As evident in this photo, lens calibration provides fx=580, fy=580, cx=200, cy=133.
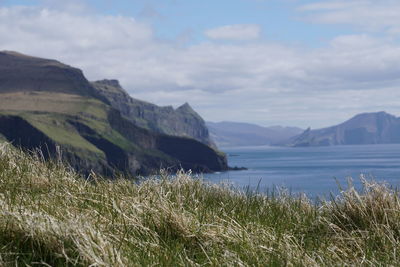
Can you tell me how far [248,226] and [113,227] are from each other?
184 centimetres

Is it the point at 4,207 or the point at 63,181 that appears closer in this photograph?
the point at 4,207

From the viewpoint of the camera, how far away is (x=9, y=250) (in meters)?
6.17

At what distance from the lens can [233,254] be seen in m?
6.36

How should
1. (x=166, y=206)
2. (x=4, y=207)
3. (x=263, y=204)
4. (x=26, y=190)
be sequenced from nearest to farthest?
(x=4, y=207)
(x=166, y=206)
(x=26, y=190)
(x=263, y=204)

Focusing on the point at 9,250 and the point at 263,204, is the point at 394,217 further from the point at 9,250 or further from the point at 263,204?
the point at 9,250

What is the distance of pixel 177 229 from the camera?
7.30m

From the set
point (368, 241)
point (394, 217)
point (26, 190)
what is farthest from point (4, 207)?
point (394, 217)

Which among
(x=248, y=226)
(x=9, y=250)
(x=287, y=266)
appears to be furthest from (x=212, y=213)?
(x=9, y=250)

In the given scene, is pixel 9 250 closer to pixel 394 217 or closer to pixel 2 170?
pixel 2 170

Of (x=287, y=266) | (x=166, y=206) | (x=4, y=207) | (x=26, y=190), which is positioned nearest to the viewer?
(x=287, y=266)

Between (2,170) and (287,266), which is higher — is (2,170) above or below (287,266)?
above

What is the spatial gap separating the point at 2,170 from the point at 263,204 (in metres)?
4.60

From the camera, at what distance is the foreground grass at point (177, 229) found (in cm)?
608

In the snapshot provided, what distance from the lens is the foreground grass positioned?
6.08 metres
